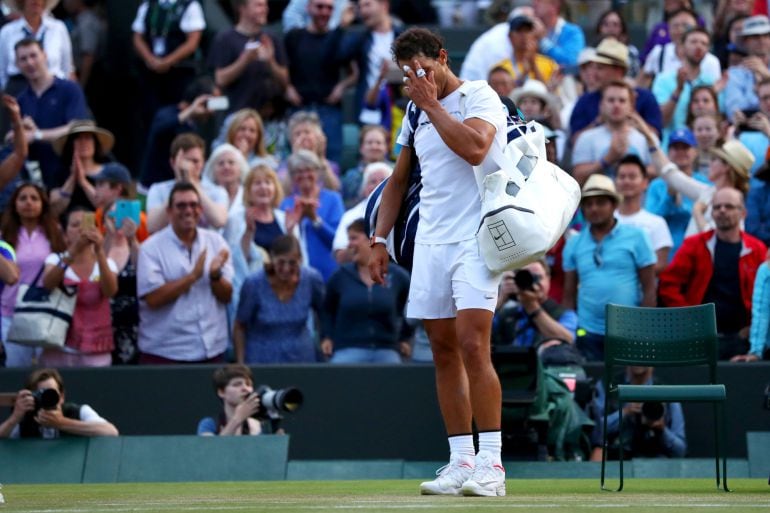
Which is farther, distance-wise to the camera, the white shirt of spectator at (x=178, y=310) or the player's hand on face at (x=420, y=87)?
the white shirt of spectator at (x=178, y=310)

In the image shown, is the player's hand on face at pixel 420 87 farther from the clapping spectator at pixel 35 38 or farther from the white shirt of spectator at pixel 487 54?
the clapping spectator at pixel 35 38

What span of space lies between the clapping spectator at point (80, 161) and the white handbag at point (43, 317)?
64.6 inches

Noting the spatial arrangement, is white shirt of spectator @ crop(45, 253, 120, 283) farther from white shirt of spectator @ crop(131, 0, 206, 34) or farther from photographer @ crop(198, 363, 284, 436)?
white shirt of spectator @ crop(131, 0, 206, 34)

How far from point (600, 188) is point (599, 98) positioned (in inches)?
99.8

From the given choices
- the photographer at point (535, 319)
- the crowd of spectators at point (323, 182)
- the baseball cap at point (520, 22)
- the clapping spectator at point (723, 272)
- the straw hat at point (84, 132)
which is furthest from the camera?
the baseball cap at point (520, 22)

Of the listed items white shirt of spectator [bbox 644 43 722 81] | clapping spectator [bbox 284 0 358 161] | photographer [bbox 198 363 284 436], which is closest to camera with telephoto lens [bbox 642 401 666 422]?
photographer [bbox 198 363 284 436]

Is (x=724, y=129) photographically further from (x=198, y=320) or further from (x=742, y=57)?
(x=198, y=320)

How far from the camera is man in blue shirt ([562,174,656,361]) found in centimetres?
1252

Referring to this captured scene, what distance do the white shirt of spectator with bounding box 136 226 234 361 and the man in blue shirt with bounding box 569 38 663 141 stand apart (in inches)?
152

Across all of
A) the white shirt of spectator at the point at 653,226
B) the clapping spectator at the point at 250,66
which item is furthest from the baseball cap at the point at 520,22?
the white shirt of spectator at the point at 653,226

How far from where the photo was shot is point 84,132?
14.2m

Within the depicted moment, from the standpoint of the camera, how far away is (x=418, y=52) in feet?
25.7

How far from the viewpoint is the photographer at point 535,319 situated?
11.8 meters

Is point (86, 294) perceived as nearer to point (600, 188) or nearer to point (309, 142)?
point (309, 142)
